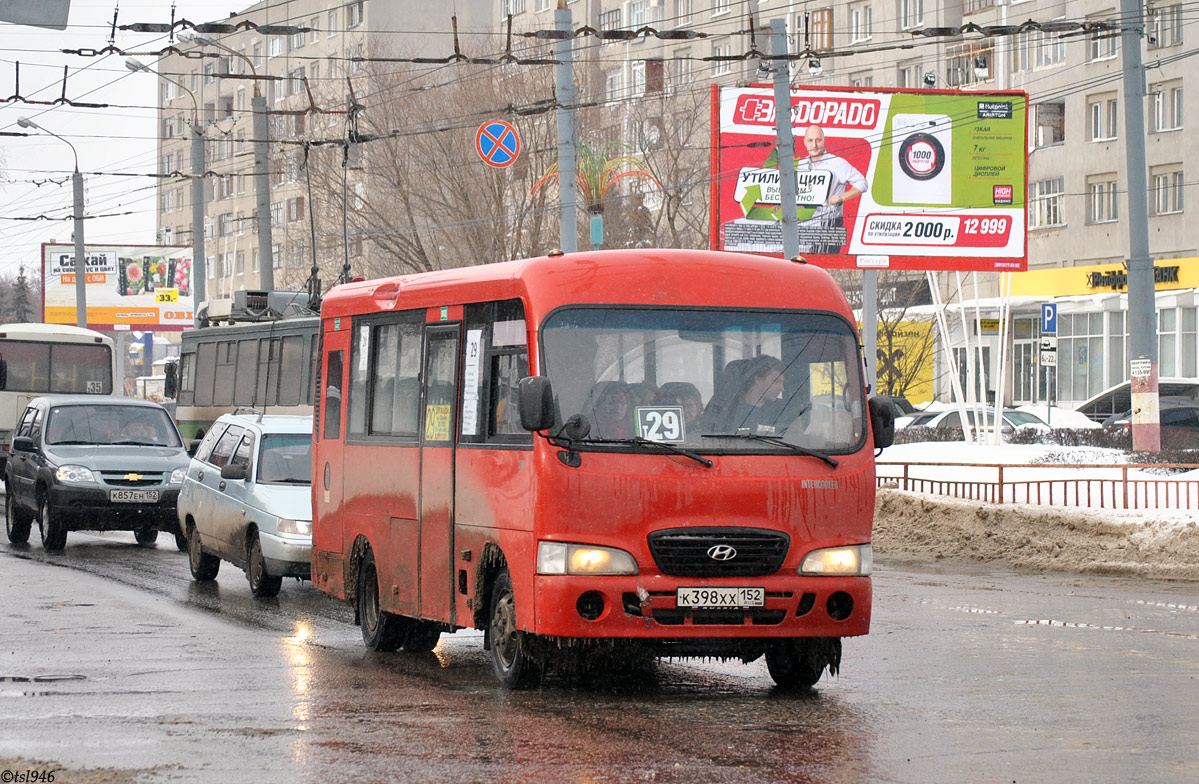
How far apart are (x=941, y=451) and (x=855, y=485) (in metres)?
22.9

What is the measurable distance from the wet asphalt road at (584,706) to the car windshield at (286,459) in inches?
70.6

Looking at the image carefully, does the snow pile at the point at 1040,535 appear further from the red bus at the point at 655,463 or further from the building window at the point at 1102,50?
the building window at the point at 1102,50

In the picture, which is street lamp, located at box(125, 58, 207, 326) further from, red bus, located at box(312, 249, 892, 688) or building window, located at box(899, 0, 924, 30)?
building window, located at box(899, 0, 924, 30)

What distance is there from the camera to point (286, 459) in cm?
1648

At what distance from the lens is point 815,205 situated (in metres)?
37.5

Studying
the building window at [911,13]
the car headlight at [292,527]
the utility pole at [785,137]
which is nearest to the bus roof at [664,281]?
the car headlight at [292,527]

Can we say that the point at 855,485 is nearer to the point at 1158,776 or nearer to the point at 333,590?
the point at 1158,776

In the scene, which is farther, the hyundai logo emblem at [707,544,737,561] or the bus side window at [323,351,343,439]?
the bus side window at [323,351,343,439]

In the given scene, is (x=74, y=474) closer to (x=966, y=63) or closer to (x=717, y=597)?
(x=717, y=597)

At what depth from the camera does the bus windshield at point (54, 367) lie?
34906 mm

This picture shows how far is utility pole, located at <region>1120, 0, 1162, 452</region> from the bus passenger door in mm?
19073

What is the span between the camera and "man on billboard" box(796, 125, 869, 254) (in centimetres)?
3738

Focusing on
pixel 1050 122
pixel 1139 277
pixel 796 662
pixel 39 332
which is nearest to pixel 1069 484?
pixel 1139 277

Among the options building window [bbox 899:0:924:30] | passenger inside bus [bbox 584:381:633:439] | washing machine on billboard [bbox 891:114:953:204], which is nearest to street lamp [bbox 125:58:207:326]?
washing machine on billboard [bbox 891:114:953:204]
